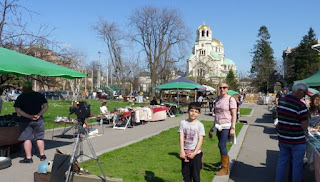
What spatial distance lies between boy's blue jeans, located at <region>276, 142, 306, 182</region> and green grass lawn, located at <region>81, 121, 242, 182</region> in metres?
1.39

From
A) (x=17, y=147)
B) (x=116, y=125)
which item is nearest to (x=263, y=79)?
(x=116, y=125)

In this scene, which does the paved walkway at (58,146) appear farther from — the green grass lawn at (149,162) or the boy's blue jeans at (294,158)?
the boy's blue jeans at (294,158)

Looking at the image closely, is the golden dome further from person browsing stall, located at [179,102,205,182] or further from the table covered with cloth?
person browsing stall, located at [179,102,205,182]

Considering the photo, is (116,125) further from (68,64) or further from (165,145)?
(165,145)

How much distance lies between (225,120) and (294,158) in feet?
4.71

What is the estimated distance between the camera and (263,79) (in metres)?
68.5

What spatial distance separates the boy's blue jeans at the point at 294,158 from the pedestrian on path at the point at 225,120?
1098mm

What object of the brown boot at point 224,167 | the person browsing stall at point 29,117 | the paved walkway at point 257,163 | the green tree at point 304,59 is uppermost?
the green tree at point 304,59

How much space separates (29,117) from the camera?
21.9 ft

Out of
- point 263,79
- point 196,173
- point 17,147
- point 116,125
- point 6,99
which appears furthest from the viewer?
point 263,79

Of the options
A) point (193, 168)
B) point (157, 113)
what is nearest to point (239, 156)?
point (193, 168)

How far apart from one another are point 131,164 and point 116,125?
803cm

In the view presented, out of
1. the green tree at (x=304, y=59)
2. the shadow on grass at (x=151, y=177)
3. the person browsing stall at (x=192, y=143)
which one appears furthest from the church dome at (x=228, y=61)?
the person browsing stall at (x=192, y=143)

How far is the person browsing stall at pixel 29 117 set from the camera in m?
6.69
